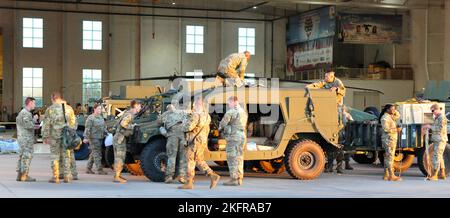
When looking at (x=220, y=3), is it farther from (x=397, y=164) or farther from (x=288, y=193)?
(x=288, y=193)

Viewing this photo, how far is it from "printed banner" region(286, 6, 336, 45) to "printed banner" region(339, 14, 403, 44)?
0.61m

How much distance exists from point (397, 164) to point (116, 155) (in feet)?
23.8

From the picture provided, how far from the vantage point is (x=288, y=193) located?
13055mm

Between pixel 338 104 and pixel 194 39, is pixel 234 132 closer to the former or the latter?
pixel 338 104

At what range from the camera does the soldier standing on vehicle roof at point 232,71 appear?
15570 mm

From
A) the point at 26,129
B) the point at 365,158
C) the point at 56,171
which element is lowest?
the point at 365,158

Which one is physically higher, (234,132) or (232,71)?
(232,71)

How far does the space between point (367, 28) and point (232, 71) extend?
24.6m

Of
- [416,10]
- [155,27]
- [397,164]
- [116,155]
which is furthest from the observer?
[155,27]

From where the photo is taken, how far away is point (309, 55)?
42469 millimetres

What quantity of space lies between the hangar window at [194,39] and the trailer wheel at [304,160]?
3075 cm

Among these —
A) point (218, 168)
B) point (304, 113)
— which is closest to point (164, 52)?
point (218, 168)

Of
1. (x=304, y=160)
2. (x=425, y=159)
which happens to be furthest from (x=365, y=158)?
(x=304, y=160)

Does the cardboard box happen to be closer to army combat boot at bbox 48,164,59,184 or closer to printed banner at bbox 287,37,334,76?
army combat boot at bbox 48,164,59,184
